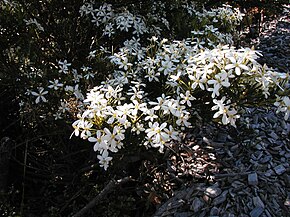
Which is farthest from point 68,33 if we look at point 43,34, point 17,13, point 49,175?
point 49,175

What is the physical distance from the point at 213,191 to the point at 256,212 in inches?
10.3

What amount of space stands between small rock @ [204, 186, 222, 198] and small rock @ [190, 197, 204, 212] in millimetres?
68

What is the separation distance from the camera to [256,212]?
224cm

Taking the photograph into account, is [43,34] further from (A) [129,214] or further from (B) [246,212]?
(B) [246,212]

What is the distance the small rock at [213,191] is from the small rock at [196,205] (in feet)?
0.22

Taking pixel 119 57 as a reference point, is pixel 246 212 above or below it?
below

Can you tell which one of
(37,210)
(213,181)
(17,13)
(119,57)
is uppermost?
(17,13)

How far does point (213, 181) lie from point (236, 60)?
3.05ft

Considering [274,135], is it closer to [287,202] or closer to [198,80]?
[287,202]

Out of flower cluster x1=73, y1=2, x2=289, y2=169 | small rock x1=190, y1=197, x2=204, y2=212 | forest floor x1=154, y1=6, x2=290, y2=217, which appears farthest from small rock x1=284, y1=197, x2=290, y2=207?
flower cluster x1=73, y1=2, x2=289, y2=169

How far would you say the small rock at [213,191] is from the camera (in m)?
2.35

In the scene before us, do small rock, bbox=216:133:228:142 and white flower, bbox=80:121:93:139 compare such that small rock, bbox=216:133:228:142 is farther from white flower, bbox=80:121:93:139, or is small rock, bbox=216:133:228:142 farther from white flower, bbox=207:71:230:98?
white flower, bbox=80:121:93:139

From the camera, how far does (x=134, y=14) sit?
9.81 feet

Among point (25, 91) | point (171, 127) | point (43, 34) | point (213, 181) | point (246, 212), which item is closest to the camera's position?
point (171, 127)
